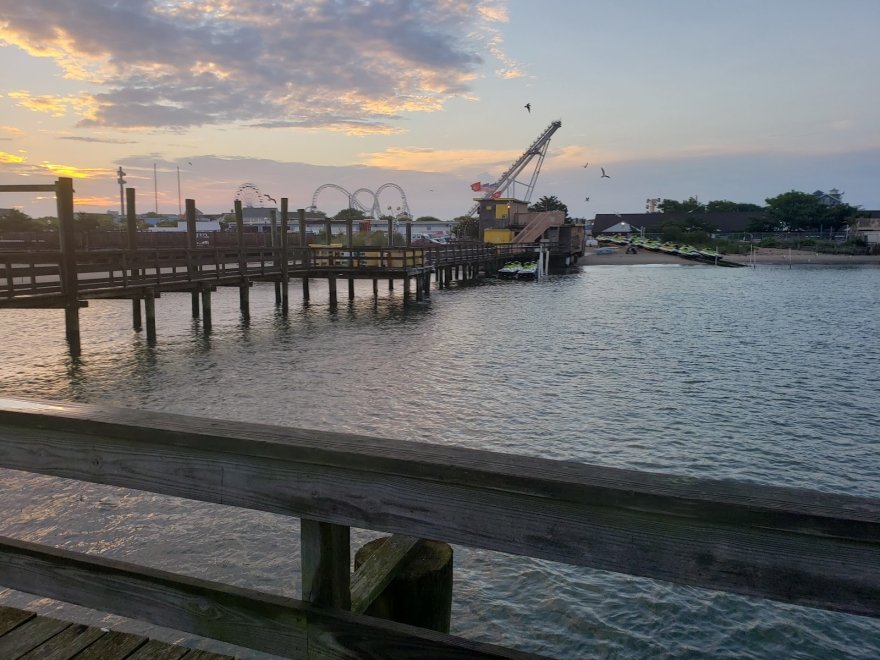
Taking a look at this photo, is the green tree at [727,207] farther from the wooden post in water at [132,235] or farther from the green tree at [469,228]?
the wooden post in water at [132,235]

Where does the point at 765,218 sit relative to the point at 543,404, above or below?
above

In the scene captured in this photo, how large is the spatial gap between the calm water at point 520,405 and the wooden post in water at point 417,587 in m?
2.80

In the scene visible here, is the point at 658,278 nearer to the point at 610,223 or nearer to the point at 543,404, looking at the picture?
the point at 543,404

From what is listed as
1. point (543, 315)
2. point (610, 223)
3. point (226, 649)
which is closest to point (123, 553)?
point (226, 649)

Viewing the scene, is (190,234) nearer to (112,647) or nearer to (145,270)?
(145,270)

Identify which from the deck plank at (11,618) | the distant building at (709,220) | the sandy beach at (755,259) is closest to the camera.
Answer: the deck plank at (11,618)

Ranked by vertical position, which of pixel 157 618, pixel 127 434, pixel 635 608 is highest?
pixel 127 434

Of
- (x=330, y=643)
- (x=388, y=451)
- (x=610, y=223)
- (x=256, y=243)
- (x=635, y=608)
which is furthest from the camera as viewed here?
(x=610, y=223)

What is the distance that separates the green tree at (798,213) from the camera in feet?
378

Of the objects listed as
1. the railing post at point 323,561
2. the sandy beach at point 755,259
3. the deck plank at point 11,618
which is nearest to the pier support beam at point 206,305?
the deck plank at point 11,618

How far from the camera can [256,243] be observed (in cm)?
5491

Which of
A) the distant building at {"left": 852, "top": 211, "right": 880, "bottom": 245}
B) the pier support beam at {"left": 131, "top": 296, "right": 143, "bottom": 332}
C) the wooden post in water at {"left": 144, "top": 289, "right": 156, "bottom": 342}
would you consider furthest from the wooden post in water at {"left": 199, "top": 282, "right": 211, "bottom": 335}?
the distant building at {"left": 852, "top": 211, "right": 880, "bottom": 245}

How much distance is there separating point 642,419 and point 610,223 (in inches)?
5416

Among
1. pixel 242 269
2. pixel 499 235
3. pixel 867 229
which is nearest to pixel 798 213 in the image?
pixel 867 229
